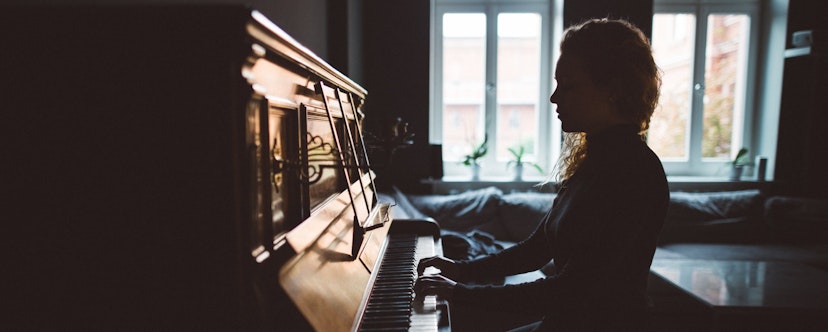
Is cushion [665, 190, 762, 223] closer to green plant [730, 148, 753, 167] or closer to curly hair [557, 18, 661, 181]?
green plant [730, 148, 753, 167]

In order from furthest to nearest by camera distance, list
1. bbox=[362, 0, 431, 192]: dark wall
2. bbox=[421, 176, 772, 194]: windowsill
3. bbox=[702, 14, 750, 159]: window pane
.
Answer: bbox=[702, 14, 750, 159]: window pane → bbox=[421, 176, 772, 194]: windowsill → bbox=[362, 0, 431, 192]: dark wall

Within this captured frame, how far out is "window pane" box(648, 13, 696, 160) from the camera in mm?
4371

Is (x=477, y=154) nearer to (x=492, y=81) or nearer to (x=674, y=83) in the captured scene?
(x=492, y=81)

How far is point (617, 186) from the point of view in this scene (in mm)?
1048

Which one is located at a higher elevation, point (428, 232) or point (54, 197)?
point (54, 197)

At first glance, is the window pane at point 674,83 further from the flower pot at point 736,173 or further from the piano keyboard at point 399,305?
the piano keyboard at point 399,305

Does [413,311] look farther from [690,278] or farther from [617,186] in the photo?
[690,278]

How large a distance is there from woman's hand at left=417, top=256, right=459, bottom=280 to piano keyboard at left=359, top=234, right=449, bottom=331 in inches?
1.6

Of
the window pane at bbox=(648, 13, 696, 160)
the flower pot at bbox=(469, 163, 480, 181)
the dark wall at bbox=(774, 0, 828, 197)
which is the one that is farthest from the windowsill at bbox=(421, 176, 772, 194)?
the window pane at bbox=(648, 13, 696, 160)

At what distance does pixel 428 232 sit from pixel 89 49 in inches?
61.9

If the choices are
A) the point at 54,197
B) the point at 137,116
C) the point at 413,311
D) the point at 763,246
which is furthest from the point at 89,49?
the point at 763,246

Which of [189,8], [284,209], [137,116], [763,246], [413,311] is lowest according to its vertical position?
[763,246]

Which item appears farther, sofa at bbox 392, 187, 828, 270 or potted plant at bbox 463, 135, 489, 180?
potted plant at bbox 463, 135, 489, 180

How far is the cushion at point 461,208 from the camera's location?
12.0 feet
